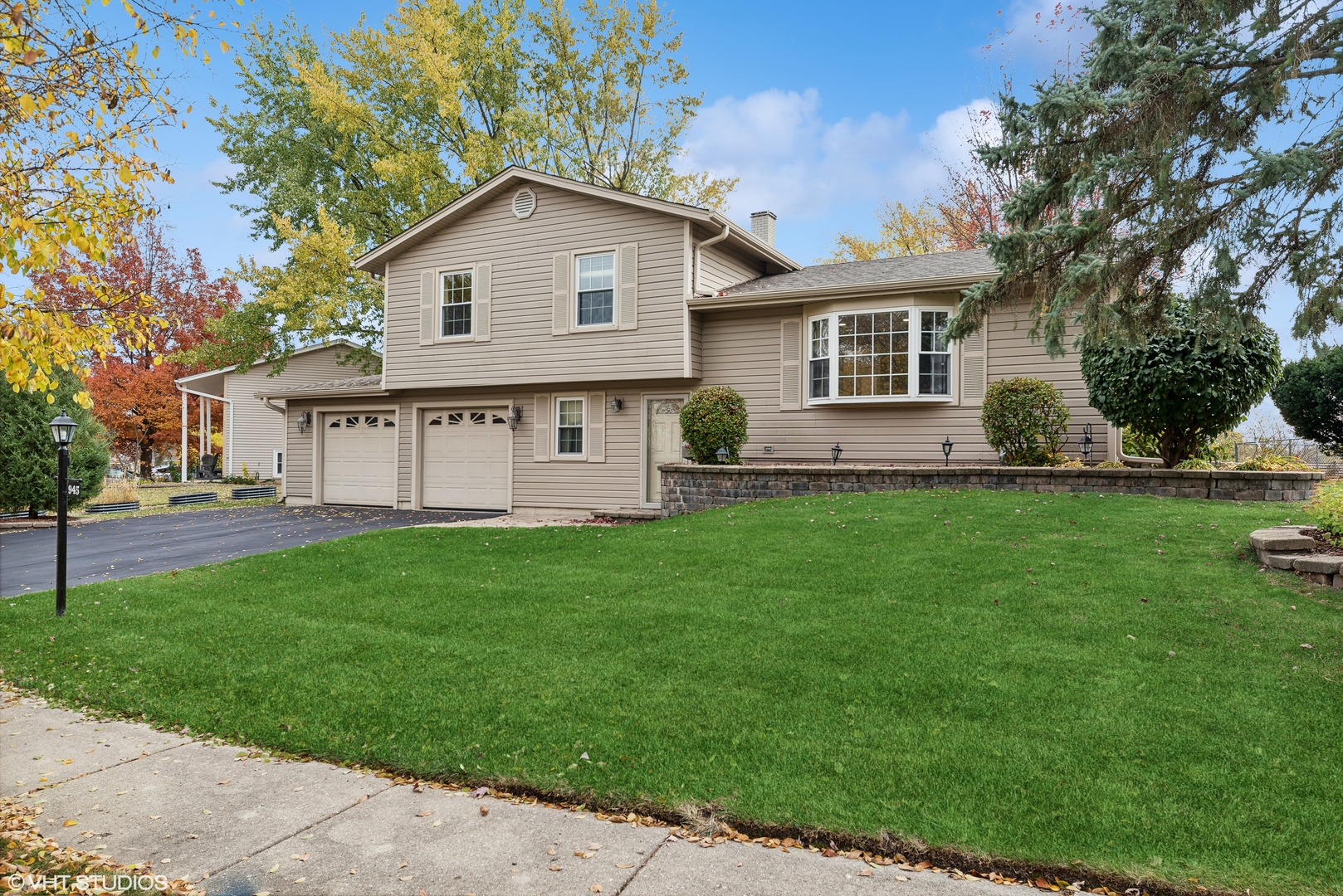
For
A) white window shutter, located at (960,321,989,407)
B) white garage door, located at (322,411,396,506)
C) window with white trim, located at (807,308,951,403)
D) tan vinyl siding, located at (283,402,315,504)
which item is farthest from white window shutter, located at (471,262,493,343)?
white window shutter, located at (960,321,989,407)

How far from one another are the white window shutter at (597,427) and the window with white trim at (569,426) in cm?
25

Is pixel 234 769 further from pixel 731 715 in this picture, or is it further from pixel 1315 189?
pixel 1315 189

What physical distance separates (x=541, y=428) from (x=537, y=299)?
263 centimetres

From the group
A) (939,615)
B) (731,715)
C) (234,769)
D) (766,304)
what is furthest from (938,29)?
(234,769)

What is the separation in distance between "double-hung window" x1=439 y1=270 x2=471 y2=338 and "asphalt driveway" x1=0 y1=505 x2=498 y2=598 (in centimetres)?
390

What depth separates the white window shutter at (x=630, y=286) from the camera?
14.3 metres

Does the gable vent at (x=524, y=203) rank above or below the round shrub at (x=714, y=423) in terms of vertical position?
above

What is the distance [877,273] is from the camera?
44.7 feet

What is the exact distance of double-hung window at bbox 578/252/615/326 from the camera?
1463 centimetres

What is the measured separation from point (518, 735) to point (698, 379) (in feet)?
35.4

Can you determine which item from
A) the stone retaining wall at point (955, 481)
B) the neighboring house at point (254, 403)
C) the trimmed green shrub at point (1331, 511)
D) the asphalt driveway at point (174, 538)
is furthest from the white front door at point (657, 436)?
the neighboring house at point (254, 403)

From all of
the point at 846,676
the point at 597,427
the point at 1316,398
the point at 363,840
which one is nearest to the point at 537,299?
the point at 597,427

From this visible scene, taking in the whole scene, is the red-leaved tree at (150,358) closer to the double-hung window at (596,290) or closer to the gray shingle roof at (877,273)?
the double-hung window at (596,290)

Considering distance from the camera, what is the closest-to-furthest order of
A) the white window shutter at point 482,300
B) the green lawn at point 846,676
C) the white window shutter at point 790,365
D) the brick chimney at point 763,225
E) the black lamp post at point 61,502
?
the green lawn at point 846,676 < the black lamp post at point 61,502 < the white window shutter at point 790,365 < the white window shutter at point 482,300 < the brick chimney at point 763,225
